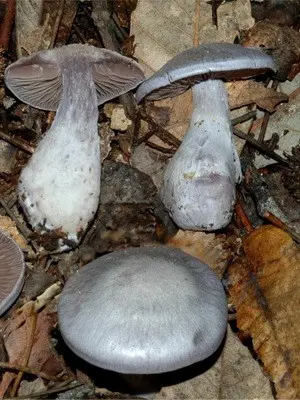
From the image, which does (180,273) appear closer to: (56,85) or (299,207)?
(299,207)

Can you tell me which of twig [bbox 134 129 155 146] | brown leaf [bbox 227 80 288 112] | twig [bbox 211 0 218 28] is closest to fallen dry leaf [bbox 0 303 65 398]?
twig [bbox 134 129 155 146]

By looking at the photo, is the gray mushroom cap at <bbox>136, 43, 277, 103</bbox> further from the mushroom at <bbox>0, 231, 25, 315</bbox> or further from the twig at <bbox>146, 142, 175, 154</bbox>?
the mushroom at <bbox>0, 231, 25, 315</bbox>

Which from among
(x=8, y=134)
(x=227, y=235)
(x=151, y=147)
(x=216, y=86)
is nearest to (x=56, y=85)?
(x=8, y=134)

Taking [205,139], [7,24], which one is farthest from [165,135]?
[7,24]

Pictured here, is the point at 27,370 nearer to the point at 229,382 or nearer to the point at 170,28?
the point at 229,382

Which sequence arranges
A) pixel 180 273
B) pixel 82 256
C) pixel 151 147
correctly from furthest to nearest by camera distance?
1. pixel 151 147
2. pixel 82 256
3. pixel 180 273

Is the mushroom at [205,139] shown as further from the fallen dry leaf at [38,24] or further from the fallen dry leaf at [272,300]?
the fallen dry leaf at [38,24]

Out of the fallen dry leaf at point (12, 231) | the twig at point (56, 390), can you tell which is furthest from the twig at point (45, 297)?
the twig at point (56, 390)
